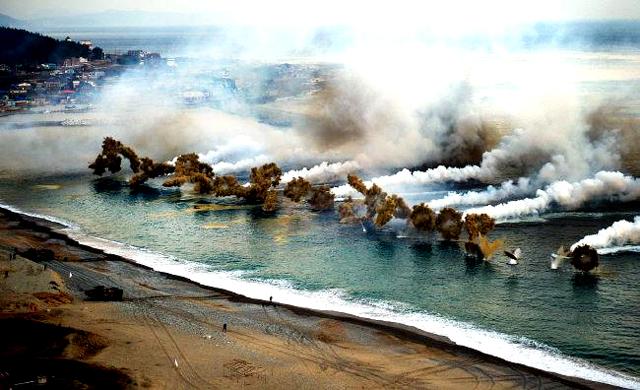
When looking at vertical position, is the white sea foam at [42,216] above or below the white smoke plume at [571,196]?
below

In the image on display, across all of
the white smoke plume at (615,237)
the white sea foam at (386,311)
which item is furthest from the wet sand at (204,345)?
the white smoke plume at (615,237)

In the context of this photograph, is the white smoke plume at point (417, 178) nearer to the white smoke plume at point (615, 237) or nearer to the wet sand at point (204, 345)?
the white smoke plume at point (615, 237)

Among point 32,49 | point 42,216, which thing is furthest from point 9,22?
point 42,216

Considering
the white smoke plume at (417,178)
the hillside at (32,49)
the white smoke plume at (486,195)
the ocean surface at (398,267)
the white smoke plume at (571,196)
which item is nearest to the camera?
the ocean surface at (398,267)

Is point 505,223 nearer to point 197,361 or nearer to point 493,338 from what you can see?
point 493,338

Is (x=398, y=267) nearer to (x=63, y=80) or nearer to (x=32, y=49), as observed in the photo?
(x=63, y=80)

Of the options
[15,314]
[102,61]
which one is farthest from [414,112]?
[102,61]

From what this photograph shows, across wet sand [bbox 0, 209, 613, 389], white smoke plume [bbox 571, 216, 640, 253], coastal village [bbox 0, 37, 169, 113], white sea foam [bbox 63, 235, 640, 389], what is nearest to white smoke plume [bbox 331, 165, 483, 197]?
white sea foam [bbox 63, 235, 640, 389]
